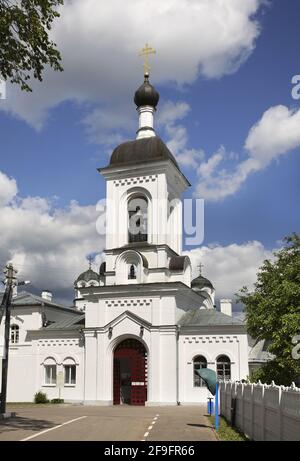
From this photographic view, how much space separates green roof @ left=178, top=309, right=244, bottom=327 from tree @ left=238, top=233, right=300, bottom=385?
440cm

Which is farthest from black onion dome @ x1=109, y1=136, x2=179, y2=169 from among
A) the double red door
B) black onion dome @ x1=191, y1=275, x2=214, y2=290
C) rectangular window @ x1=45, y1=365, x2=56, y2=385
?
black onion dome @ x1=191, y1=275, x2=214, y2=290

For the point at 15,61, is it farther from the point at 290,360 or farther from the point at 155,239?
the point at 155,239

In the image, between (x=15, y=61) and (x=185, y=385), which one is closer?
(x=15, y=61)

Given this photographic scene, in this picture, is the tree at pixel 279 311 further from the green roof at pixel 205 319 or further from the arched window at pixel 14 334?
the arched window at pixel 14 334

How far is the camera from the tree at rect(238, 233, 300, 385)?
73.6ft

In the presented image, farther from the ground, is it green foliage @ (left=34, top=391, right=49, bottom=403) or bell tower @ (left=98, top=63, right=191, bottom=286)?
bell tower @ (left=98, top=63, right=191, bottom=286)

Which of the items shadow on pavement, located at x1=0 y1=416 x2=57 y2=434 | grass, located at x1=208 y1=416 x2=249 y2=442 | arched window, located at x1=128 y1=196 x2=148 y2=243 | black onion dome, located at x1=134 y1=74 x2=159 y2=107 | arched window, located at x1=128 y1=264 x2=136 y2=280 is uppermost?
black onion dome, located at x1=134 y1=74 x2=159 y2=107

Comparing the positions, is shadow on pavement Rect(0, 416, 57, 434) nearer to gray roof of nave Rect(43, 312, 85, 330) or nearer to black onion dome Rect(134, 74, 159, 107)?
gray roof of nave Rect(43, 312, 85, 330)

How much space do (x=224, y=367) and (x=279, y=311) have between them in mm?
8503

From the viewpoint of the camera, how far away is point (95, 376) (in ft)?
106

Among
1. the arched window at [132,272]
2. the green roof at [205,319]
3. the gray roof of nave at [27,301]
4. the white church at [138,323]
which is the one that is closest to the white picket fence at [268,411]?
the white church at [138,323]

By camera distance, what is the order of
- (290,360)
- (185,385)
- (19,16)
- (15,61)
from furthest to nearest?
1. (185,385)
2. (290,360)
3. (15,61)
4. (19,16)

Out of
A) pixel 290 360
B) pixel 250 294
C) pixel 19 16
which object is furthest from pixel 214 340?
pixel 19 16
